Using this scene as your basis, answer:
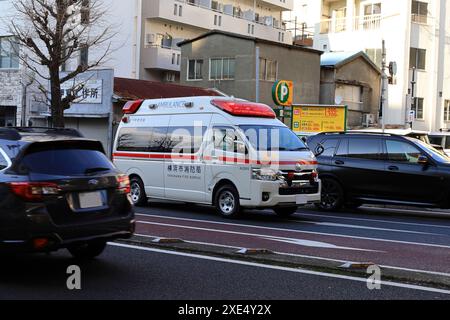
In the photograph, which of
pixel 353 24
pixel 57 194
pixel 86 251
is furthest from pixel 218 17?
pixel 57 194

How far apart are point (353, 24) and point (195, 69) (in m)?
16.3

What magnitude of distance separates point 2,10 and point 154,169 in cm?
2130

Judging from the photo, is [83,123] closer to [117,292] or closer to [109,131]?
[109,131]

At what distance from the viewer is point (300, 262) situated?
7477 millimetres

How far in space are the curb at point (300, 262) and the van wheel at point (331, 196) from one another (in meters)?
6.38

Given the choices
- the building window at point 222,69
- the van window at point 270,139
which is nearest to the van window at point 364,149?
the van window at point 270,139

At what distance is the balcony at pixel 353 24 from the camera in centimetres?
4278

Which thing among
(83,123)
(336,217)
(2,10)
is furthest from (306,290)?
(2,10)

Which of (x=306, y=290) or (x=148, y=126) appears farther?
(x=148, y=126)

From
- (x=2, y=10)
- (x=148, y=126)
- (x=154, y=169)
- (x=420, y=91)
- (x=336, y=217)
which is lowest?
(x=336, y=217)

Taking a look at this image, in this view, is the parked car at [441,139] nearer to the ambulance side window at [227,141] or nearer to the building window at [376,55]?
A: the ambulance side window at [227,141]

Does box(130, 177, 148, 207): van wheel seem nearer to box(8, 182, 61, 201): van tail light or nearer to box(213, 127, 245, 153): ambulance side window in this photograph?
box(213, 127, 245, 153): ambulance side window

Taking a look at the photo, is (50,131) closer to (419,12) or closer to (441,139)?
(441,139)

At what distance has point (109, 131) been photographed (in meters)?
25.2
